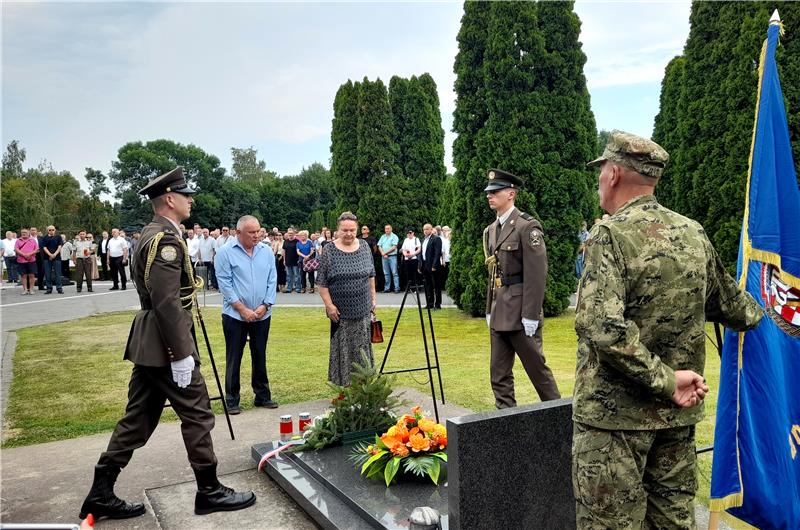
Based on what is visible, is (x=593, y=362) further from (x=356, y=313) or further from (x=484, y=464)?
(x=356, y=313)

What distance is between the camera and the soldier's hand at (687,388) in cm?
241

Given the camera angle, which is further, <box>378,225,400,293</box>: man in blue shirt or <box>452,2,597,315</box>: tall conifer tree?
<box>378,225,400,293</box>: man in blue shirt

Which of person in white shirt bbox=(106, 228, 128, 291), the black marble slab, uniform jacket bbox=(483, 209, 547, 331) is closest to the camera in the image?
the black marble slab

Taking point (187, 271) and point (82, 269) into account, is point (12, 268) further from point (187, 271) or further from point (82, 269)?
point (187, 271)

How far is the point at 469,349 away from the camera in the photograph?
381 inches

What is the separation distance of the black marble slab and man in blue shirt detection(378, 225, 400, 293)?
15317mm

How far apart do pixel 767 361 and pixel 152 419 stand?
3.67 metres

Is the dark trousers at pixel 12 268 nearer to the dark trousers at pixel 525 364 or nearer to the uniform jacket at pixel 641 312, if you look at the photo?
the dark trousers at pixel 525 364

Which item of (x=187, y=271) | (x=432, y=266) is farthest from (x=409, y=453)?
(x=432, y=266)

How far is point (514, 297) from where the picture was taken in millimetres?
5238

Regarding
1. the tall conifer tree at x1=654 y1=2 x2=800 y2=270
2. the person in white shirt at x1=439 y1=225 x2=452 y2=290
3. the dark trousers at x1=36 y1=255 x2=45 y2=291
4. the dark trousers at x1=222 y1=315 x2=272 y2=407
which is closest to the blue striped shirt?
the dark trousers at x1=222 y1=315 x2=272 y2=407

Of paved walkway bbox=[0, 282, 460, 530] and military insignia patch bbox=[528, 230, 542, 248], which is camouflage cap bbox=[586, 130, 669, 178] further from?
paved walkway bbox=[0, 282, 460, 530]

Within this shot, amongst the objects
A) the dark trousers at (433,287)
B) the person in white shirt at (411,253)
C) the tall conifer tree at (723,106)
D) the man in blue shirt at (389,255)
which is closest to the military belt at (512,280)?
the tall conifer tree at (723,106)

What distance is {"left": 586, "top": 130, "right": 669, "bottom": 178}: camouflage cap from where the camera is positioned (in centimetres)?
253
